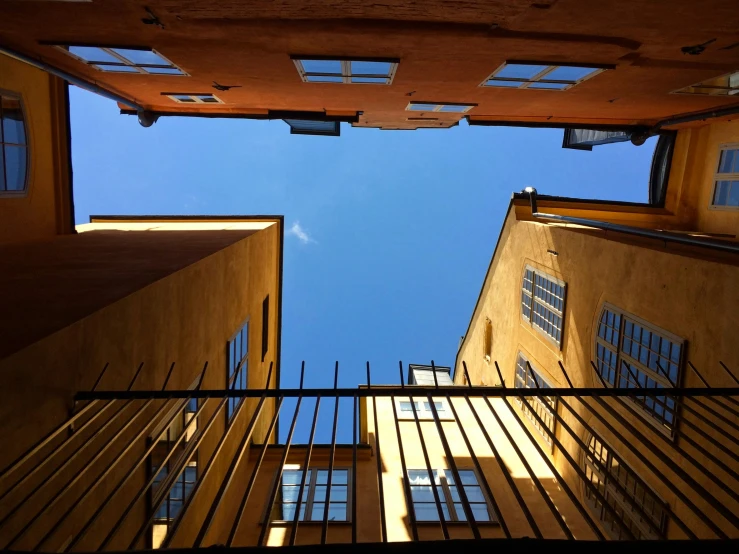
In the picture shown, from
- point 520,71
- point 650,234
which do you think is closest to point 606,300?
point 650,234

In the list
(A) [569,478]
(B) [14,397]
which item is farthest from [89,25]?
(A) [569,478]

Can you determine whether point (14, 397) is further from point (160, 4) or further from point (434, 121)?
point (434, 121)

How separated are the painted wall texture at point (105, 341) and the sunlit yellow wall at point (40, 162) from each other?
1.90ft

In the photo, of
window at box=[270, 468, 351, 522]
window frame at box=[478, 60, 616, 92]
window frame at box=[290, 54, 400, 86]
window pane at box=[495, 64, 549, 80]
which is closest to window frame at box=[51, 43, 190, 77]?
window frame at box=[290, 54, 400, 86]

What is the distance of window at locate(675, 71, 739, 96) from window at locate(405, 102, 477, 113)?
490 centimetres

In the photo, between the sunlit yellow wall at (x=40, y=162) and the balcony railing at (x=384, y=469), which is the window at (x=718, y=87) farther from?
the sunlit yellow wall at (x=40, y=162)

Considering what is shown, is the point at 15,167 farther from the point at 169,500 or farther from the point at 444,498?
the point at 444,498

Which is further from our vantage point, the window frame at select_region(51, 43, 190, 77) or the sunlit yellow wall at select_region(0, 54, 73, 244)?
the sunlit yellow wall at select_region(0, 54, 73, 244)

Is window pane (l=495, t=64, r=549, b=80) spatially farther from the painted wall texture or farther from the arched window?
the arched window

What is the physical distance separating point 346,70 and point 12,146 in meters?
6.58

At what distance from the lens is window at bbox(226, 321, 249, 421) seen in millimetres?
10805

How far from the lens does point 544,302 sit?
47.5 feet

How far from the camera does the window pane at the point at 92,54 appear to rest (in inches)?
339

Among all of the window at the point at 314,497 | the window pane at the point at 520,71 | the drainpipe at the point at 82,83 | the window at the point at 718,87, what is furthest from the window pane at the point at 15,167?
the window at the point at 718,87
